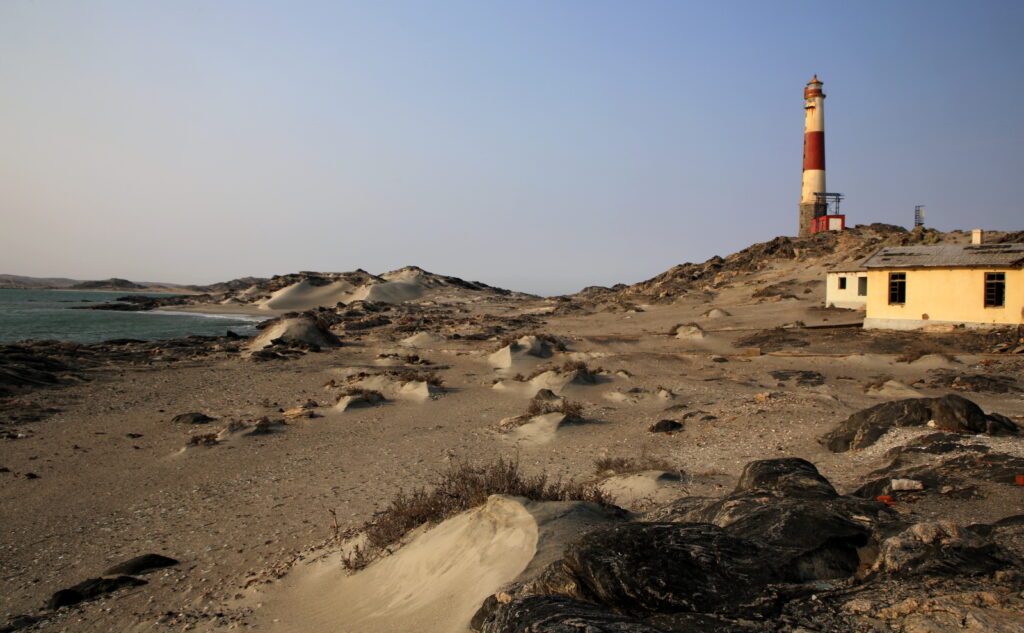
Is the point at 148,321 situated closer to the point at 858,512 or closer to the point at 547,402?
the point at 547,402

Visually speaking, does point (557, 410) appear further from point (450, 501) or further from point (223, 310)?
point (223, 310)

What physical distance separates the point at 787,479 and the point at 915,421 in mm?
5671

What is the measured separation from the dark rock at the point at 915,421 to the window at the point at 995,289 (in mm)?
13656

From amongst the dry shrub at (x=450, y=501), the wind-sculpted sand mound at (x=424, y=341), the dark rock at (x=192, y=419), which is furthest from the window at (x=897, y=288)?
the dark rock at (x=192, y=419)

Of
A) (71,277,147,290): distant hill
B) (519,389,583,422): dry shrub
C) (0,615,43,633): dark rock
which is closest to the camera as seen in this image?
(0,615,43,633): dark rock

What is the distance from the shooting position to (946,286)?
71.3 ft

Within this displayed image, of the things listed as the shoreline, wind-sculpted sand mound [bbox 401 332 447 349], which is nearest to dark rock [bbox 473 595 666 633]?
wind-sculpted sand mound [bbox 401 332 447 349]

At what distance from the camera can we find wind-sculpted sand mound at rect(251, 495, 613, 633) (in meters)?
4.76

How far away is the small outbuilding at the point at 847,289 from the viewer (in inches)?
1099

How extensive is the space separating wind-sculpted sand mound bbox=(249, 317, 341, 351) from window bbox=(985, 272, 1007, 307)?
962 inches

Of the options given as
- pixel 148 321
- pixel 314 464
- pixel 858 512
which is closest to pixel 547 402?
pixel 314 464

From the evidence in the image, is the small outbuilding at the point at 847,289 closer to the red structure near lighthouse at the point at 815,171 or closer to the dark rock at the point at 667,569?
the red structure near lighthouse at the point at 815,171

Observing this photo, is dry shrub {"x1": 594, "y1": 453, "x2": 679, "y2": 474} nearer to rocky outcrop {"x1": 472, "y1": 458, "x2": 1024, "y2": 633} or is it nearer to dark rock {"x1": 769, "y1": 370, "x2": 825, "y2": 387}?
rocky outcrop {"x1": 472, "y1": 458, "x2": 1024, "y2": 633}

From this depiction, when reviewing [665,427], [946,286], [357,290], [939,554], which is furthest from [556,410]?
[357,290]
